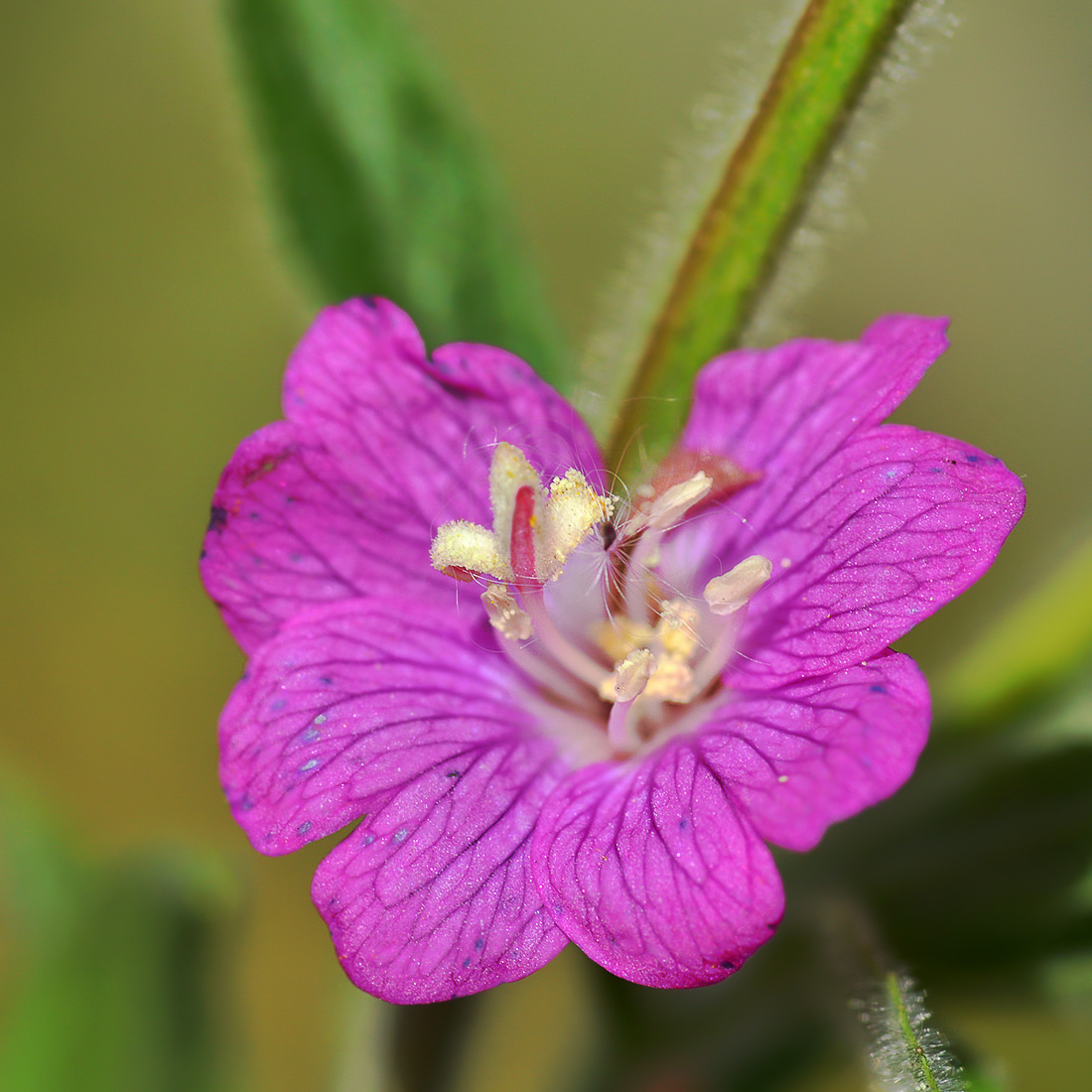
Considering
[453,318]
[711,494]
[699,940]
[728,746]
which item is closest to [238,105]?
[453,318]

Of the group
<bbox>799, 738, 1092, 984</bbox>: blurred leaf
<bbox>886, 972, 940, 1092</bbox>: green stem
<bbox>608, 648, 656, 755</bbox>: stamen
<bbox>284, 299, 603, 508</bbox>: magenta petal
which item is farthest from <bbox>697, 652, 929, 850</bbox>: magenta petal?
<bbox>799, 738, 1092, 984</bbox>: blurred leaf

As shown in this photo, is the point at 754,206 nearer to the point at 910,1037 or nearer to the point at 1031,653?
the point at 1031,653

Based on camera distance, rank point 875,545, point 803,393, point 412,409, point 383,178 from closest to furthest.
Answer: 1. point 875,545
2. point 803,393
3. point 412,409
4. point 383,178

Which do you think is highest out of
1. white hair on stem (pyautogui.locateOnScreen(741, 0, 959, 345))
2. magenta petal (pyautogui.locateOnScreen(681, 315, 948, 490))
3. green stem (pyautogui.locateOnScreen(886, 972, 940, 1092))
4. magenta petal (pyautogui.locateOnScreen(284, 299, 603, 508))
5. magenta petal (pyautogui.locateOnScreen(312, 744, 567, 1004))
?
white hair on stem (pyautogui.locateOnScreen(741, 0, 959, 345))

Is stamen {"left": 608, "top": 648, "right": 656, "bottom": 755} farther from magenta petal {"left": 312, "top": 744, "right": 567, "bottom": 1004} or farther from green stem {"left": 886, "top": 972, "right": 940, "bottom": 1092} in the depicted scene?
Answer: green stem {"left": 886, "top": 972, "right": 940, "bottom": 1092}

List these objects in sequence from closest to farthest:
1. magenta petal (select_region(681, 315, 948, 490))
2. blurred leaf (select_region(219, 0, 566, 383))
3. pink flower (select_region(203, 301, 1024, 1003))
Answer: pink flower (select_region(203, 301, 1024, 1003))
magenta petal (select_region(681, 315, 948, 490))
blurred leaf (select_region(219, 0, 566, 383))

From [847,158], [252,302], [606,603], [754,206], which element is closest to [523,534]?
[606,603]
